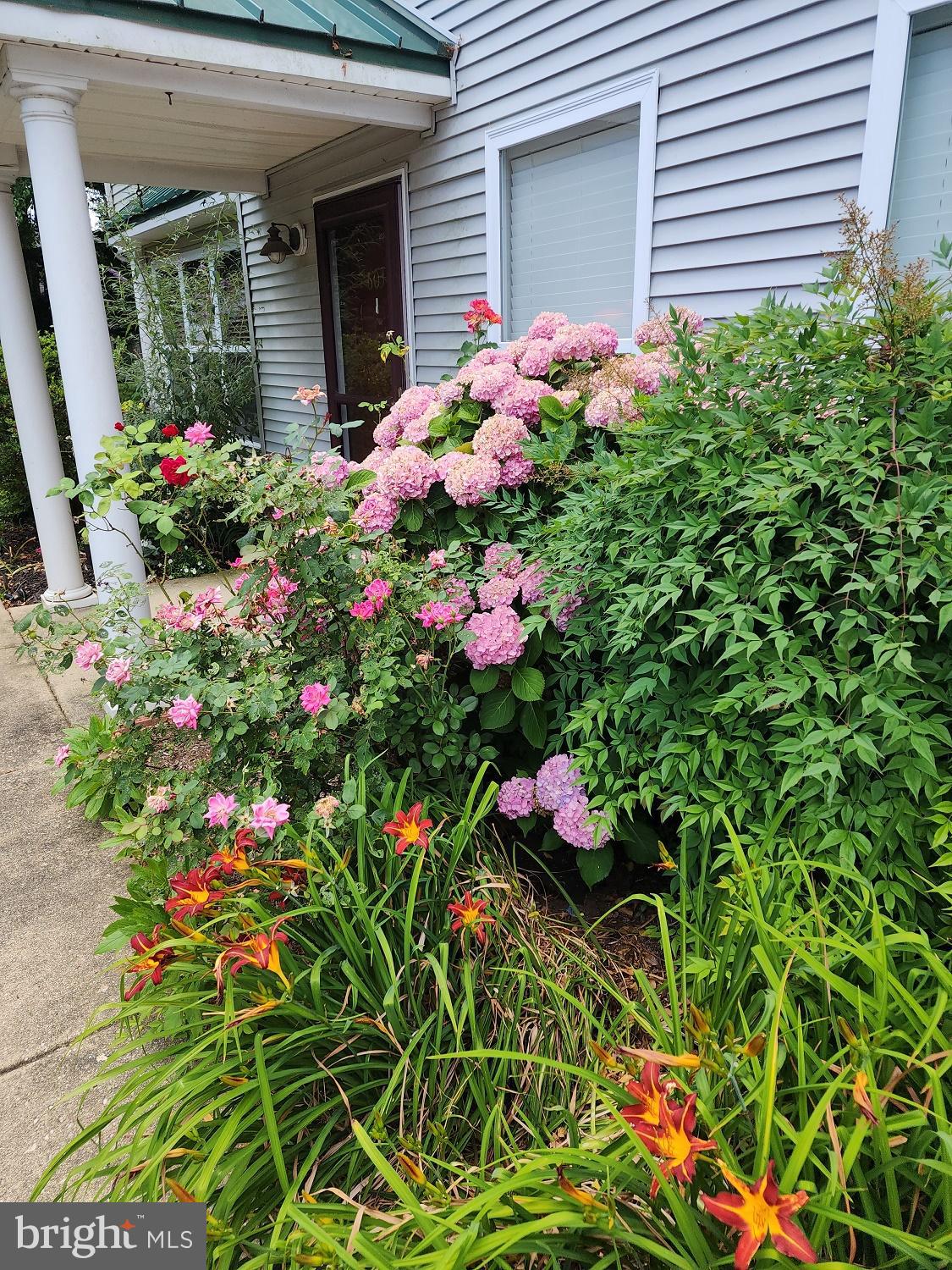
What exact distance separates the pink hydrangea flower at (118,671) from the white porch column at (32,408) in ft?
11.0

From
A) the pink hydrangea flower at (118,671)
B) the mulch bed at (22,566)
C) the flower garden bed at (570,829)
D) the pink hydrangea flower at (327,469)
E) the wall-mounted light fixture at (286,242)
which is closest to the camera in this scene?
the flower garden bed at (570,829)

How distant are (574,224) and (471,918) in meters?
3.74

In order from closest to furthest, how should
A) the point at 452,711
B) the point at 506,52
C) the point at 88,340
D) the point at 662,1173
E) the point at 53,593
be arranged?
the point at 662,1173 → the point at 452,711 → the point at 88,340 → the point at 506,52 → the point at 53,593

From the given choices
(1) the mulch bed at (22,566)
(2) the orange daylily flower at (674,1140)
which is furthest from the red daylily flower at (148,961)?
Result: (1) the mulch bed at (22,566)

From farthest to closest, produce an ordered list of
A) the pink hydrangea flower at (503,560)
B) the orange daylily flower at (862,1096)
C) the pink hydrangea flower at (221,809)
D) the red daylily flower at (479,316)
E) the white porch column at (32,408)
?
the white porch column at (32,408), the red daylily flower at (479,316), the pink hydrangea flower at (503,560), the pink hydrangea flower at (221,809), the orange daylily flower at (862,1096)

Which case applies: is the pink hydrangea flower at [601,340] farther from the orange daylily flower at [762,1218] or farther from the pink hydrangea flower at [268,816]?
the orange daylily flower at [762,1218]

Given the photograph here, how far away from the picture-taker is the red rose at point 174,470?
6.48 feet

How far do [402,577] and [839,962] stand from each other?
1.40m

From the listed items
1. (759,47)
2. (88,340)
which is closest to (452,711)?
(88,340)

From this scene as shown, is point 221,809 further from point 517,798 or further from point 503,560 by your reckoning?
point 503,560

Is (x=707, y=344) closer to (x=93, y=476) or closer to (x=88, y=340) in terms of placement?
(x=93, y=476)

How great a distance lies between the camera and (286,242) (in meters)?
6.63

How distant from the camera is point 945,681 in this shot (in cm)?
157
